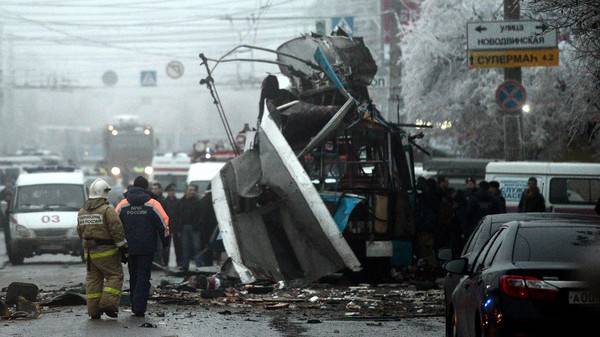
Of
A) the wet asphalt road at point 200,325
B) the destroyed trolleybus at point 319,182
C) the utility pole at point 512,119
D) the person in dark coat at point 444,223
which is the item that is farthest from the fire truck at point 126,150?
the wet asphalt road at point 200,325

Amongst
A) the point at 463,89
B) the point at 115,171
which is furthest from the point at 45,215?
the point at 115,171

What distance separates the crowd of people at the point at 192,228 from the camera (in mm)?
23828

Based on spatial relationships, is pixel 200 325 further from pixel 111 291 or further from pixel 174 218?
pixel 174 218

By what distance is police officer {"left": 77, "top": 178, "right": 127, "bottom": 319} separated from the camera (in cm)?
1387

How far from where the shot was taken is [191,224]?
2425 cm

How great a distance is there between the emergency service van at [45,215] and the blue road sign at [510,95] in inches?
381

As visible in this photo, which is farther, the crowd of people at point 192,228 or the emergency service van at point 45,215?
the emergency service van at point 45,215

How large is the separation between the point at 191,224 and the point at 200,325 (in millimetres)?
10923

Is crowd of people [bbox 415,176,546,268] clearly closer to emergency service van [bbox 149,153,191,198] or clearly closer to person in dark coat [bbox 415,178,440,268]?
person in dark coat [bbox 415,178,440,268]

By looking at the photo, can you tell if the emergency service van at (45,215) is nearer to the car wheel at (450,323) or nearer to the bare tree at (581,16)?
the bare tree at (581,16)

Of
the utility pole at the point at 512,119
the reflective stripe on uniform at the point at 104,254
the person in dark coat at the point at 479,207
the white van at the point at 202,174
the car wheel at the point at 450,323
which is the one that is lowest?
the car wheel at the point at 450,323

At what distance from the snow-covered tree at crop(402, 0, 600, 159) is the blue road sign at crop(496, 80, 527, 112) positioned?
493 inches

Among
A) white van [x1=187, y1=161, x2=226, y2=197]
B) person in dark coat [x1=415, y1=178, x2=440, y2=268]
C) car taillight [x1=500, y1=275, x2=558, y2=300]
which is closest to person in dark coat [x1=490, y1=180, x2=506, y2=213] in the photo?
person in dark coat [x1=415, y1=178, x2=440, y2=268]

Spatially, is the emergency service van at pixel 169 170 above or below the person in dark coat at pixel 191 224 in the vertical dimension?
above
